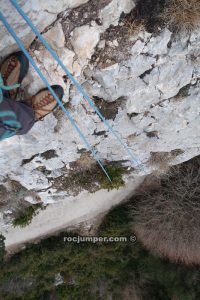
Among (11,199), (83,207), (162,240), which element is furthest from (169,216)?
(11,199)

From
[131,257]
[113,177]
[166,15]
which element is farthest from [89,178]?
[166,15]

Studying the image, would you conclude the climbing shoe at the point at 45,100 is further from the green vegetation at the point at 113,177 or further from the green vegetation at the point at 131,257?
the green vegetation at the point at 131,257

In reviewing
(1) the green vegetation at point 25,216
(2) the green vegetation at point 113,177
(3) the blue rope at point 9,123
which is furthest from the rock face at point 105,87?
(1) the green vegetation at point 25,216

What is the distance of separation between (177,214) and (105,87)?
4156 mm

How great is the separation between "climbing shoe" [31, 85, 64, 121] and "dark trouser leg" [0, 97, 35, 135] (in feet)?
0.44

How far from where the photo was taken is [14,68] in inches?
→ 177

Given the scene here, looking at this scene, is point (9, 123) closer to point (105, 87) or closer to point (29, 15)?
point (29, 15)

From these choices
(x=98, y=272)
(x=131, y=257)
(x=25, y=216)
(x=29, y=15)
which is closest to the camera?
(x=29, y=15)

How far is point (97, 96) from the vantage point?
531cm

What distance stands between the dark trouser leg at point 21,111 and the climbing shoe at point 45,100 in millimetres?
135

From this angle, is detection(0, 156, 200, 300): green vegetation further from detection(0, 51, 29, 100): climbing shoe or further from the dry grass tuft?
the dry grass tuft

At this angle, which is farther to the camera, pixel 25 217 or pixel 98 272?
pixel 98 272

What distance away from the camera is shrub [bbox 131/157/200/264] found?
A: 7.98 m

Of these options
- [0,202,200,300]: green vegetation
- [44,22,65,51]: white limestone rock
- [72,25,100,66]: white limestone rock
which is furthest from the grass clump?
[0,202,200,300]: green vegetation
